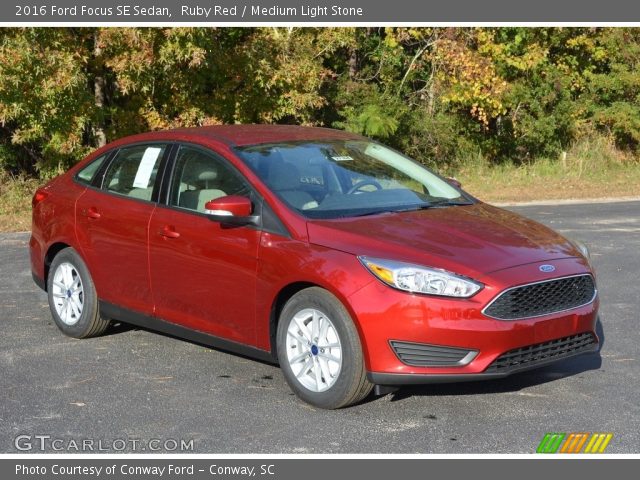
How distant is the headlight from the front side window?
1.35m

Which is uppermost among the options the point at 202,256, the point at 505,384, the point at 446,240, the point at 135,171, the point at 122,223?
the point at 135,171

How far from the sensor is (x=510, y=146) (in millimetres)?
28125

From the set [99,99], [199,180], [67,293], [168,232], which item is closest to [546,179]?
[99,99]

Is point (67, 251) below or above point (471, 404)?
above

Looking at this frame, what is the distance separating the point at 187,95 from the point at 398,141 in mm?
7035

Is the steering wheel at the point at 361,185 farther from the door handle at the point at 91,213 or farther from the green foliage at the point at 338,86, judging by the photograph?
the green foliage at the point at 338,86

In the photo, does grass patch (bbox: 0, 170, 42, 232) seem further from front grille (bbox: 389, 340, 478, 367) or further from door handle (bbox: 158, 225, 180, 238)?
front grille (bbox: 389, 340, 478, 367)

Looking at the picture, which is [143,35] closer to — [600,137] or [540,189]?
[540,189]

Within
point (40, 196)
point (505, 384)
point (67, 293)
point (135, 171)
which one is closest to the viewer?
point (505, 384)

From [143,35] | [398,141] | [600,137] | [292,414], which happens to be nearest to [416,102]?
[398,141]

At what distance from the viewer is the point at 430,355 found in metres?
5.70

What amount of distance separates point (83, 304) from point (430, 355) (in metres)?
3.14

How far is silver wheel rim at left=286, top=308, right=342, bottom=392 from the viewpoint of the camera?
5.91 meters

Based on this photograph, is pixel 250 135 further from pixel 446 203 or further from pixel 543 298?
pixel 543 298
